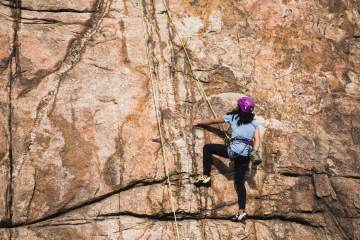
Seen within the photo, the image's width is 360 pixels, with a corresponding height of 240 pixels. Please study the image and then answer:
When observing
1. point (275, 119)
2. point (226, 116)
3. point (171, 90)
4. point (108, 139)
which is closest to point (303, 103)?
point (275, 119)

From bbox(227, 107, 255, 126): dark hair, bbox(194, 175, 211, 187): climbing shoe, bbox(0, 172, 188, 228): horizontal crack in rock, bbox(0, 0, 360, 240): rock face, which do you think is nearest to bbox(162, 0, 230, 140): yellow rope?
bbox(0, 0, 360, 240): rock face

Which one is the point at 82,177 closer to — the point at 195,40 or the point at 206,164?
the point at 206,164

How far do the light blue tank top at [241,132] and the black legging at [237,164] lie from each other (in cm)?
28

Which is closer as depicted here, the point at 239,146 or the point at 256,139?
the point at 239,146

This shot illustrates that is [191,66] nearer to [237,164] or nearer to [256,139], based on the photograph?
[256,139]

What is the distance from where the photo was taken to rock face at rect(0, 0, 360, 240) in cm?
936

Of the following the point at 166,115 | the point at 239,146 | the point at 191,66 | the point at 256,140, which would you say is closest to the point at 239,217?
the point at 239,146

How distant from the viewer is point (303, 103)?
1084 centimetres

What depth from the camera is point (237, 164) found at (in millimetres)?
9516

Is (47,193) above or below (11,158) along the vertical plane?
below

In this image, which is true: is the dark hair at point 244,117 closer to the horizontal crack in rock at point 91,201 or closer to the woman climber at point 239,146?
the woman climber at point 239,146

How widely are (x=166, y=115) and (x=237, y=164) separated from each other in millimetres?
1786

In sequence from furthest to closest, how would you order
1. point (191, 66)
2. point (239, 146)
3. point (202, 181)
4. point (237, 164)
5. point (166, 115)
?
point (191, 66) < point (166, 115) < point (202, 181) < point (237, 164) < point (239, 146)

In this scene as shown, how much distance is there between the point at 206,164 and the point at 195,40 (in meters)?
2.91
